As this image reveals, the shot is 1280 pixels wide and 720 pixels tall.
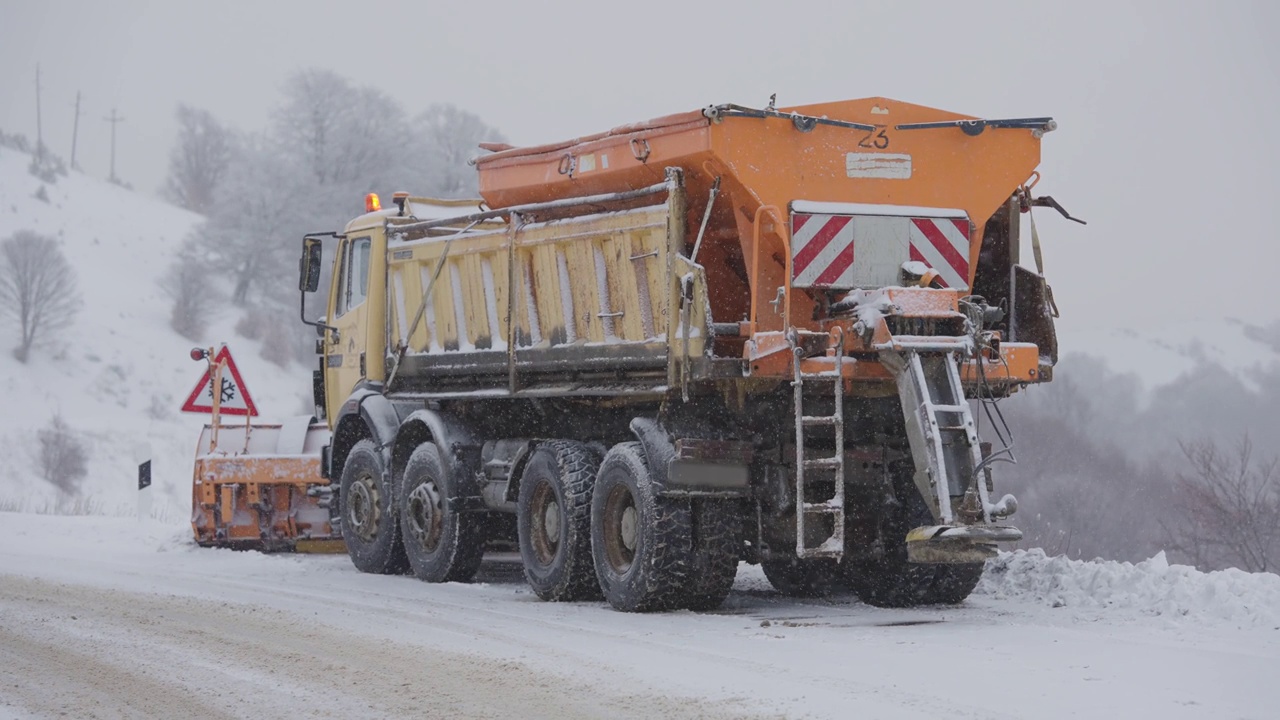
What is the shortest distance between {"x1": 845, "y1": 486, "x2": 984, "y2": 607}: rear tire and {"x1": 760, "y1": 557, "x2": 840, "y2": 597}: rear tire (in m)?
0.65

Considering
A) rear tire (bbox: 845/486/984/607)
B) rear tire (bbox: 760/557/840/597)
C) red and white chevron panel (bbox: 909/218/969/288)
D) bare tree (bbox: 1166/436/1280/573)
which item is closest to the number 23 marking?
red and white chevron panel (bbox: 909/218/969/288)

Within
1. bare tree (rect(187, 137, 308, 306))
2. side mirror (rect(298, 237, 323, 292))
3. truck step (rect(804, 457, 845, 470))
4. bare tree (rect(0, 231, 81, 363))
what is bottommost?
truck step (rect(804, 457, 845, 470))

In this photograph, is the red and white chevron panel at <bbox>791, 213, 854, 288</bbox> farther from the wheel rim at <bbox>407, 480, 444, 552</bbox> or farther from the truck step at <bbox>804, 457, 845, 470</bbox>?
the wheel rim at <bbox>407, 480, 444, 552</bbox>

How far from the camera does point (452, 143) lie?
55.8 meters

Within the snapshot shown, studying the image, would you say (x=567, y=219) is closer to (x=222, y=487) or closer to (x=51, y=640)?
(x=51, y=640)

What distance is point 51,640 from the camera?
29.0 ft

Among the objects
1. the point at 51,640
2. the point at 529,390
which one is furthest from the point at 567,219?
the point at 51,640

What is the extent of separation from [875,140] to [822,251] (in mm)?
922

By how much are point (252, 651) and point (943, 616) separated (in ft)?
13.8

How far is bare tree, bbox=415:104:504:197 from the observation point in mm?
52562

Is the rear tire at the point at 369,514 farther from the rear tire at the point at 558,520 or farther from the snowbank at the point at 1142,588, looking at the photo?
the snowbank at the point at 1142,588

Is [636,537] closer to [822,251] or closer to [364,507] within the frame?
[822,251]

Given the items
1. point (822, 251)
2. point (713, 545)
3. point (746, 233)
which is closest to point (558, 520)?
point (713, 545)

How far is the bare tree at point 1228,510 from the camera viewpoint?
65.3 ft
